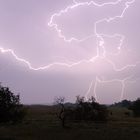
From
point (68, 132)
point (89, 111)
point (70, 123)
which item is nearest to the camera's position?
point (68, 132)

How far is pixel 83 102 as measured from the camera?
268 ft

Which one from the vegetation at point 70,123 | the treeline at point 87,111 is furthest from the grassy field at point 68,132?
the treeline at point 87,111

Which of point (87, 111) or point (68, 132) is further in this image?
point (87, 111)

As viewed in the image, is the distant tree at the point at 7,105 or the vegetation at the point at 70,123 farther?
the distant tree at the point at 7,105

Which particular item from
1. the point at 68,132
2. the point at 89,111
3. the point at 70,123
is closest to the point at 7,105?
the point at 68,132

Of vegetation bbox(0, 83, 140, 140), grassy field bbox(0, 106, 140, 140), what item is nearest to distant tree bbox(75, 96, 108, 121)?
vegetation bbox(0, 83, 140, 140)

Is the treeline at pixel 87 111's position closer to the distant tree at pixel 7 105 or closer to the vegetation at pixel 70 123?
the vegetation at pixel 70 123

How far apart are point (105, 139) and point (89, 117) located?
43318 millimetres

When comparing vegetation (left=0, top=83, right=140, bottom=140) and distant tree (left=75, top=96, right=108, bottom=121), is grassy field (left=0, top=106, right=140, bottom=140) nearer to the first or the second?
vegetation (left=0, top=83, right=140, bottom=140)

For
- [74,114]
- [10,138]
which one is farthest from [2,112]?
[74,114]

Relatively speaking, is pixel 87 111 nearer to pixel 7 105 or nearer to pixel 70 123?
pixel 70 123

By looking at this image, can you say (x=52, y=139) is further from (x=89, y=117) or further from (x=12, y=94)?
(x=89, y=117)

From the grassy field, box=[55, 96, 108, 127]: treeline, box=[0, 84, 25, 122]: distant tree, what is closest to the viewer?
the grassy field

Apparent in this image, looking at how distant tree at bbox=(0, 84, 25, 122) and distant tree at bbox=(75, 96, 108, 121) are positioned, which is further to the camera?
distant tree at bbox=(75, 96, 108, 121)
